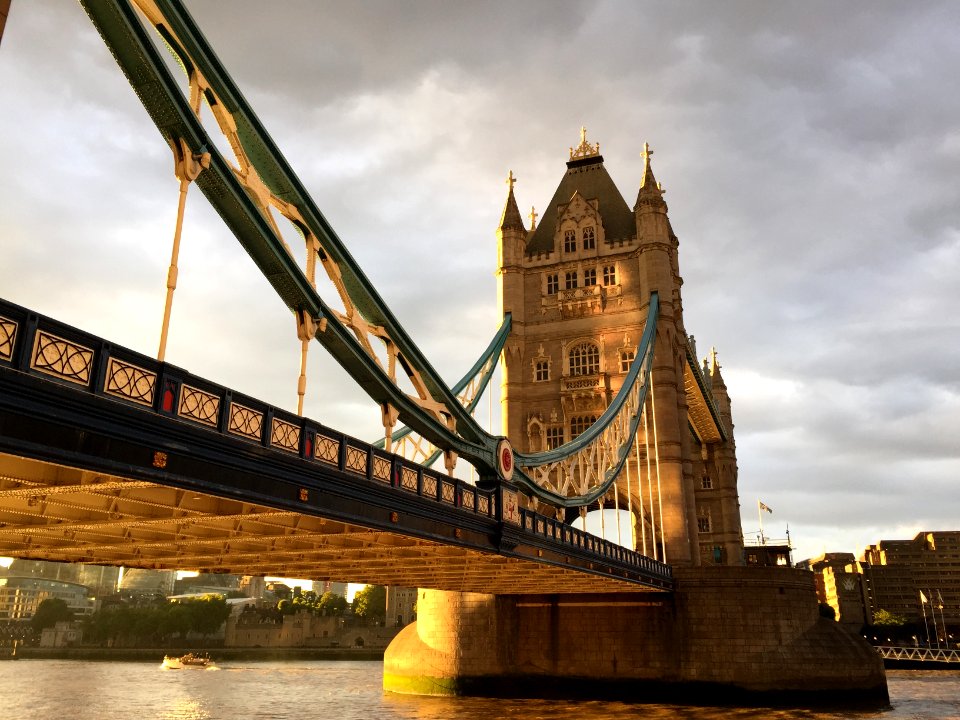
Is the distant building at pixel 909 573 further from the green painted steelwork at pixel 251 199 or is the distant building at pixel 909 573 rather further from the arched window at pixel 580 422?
the green painted steelwork at pixel 251 199

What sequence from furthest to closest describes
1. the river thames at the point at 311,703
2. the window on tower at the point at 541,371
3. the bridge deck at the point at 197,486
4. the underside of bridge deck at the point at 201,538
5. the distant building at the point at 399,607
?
the distant building at the point at 399,607 → the window on tower at the point at 541,371 → the river thames at the point at 311,703 → the underside of bridge deck at the point at 201,538 → the bridge deck at the point at 197,486

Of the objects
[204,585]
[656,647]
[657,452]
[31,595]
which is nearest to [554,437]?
[657,452]

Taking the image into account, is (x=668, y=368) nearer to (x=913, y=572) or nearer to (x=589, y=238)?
(x=589, y=238)

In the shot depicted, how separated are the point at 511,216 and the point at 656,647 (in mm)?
26086

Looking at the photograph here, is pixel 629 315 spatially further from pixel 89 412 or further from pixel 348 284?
pixel 89 412

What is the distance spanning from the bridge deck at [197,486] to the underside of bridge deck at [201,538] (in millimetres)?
40

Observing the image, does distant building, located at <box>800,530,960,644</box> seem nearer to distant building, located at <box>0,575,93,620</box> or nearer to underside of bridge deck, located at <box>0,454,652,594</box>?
underside of bridge deck, located at <box>0,454,652,594</box>

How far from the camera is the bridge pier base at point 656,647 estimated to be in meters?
33.1

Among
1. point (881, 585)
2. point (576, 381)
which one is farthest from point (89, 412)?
point (881, 585)

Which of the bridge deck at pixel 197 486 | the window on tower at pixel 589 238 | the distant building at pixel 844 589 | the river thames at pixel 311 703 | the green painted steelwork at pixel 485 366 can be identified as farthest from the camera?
the distant building at pixel 844 589

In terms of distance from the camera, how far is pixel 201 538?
1702cm

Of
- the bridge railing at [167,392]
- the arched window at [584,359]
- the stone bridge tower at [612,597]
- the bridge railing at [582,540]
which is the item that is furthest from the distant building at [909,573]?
the bridge railing at [167,392]

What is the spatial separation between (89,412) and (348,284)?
29.0ft

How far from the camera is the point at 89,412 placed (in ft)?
29.5
